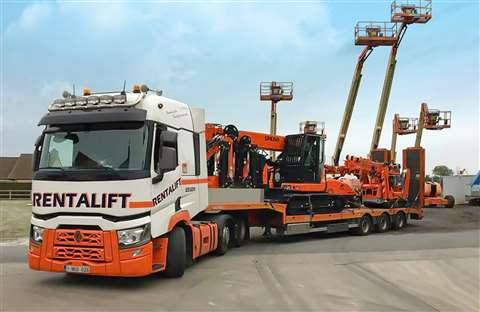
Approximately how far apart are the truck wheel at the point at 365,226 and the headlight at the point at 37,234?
12263 millimetres

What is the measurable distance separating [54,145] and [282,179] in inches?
358

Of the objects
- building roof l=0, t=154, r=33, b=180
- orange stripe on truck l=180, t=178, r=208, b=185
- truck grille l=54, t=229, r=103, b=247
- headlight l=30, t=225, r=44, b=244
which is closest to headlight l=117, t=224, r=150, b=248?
truck grille l=54, t=229, r=103, b=247

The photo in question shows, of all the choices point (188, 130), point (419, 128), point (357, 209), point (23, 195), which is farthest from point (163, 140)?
point (419, 128)

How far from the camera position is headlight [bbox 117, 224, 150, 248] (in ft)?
25.2

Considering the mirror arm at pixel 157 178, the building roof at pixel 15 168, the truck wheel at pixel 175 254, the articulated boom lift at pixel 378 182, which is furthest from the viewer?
the building roof at pixel 15 168

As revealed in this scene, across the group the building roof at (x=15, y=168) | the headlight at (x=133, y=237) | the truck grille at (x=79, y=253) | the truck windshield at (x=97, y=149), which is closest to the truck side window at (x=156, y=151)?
the truck windshield at (x=97, y=149)

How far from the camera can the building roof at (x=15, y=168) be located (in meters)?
61.9

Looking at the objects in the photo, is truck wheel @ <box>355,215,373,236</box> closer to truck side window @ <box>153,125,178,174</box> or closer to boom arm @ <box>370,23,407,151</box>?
truck side window @ <box>153,125,178,174</box>

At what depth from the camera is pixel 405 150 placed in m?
22.1

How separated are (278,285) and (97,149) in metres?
3.97

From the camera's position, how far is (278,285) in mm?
8539

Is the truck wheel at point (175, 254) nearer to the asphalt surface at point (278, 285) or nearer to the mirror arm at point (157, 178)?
the asphalt surface at point (278, 285)

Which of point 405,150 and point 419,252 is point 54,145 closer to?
point 419,252

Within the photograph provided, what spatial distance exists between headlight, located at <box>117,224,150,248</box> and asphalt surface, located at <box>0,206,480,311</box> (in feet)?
2.75
